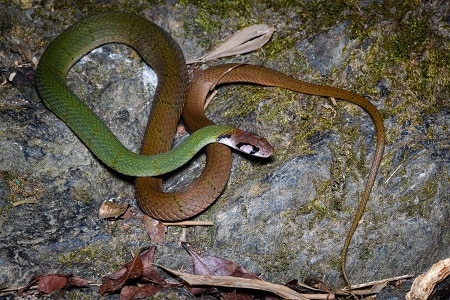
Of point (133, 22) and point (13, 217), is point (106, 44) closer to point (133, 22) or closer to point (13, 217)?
point (133, 22)

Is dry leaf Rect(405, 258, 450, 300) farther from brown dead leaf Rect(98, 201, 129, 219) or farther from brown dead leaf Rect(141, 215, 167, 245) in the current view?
brown dead leaf Rect(98, 201, 129, 219)

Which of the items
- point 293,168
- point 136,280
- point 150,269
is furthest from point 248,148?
point 136,280

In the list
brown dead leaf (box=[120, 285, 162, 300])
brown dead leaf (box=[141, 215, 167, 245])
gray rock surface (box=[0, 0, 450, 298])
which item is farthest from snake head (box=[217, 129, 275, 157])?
brown dead leaf (box=[120, 285, 162, 300])

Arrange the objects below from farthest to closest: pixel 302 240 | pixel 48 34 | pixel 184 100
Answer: pixel 48 34 < pixel 184 100 < pixel 302 240

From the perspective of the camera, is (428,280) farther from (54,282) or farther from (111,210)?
(54,282)

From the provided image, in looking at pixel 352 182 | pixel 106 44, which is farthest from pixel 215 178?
pixel 106 44

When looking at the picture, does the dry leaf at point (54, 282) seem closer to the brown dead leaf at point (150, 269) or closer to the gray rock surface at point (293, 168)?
the gray rock surface at point (293, 168)
